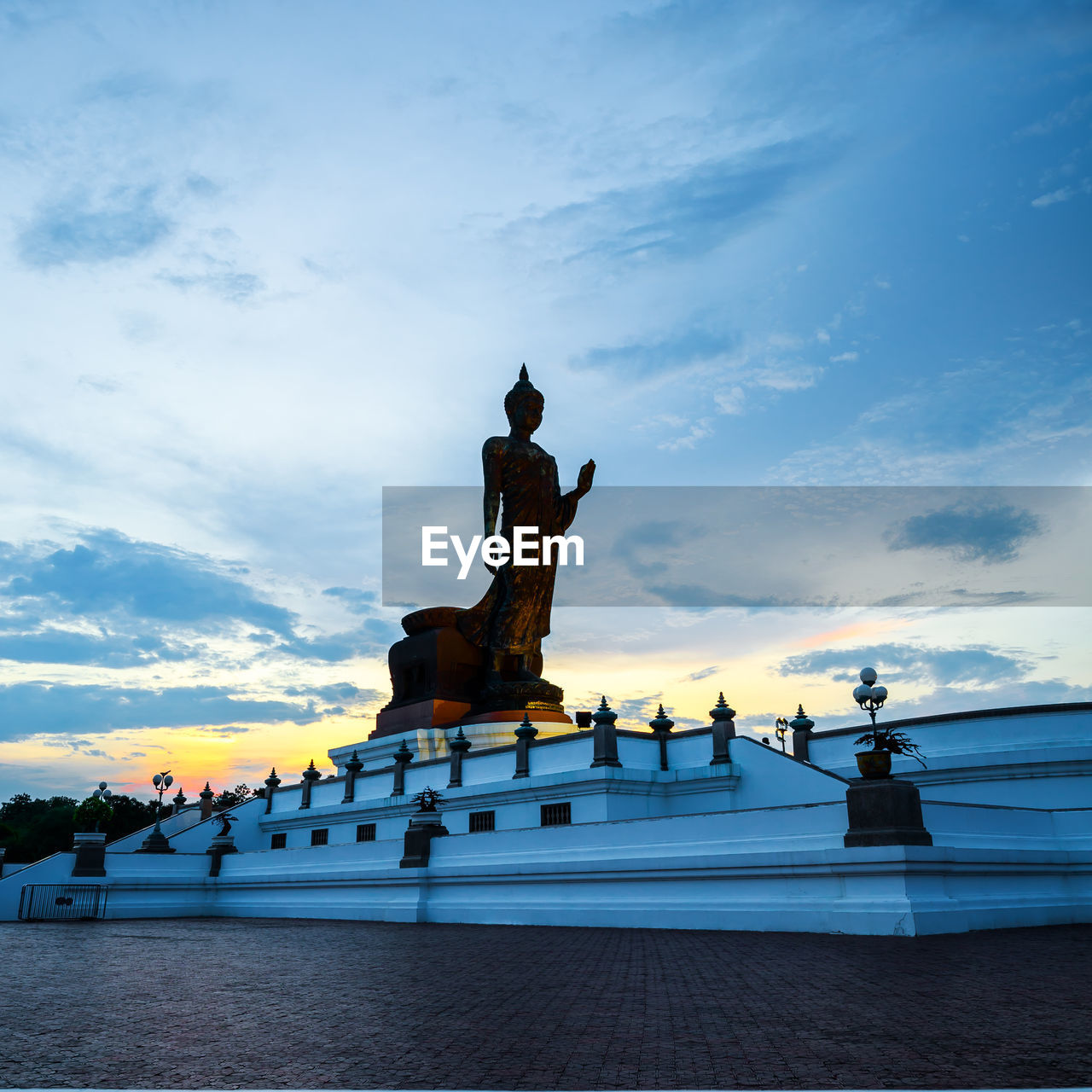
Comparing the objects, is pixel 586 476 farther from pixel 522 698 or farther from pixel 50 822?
pixel 50 822

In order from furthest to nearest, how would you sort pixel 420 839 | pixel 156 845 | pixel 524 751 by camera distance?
pixel 156 845
pixel 524 751
pixel 420 839

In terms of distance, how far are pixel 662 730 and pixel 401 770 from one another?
36.2 feet

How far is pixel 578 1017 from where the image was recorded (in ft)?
26.0

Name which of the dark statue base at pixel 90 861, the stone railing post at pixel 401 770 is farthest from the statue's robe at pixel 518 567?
the dark statue base at pixel 90 861

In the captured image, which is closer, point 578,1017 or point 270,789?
point 578,1017

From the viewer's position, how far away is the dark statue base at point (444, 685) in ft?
127

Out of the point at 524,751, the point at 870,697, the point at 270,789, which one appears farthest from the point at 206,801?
the point at 870,697

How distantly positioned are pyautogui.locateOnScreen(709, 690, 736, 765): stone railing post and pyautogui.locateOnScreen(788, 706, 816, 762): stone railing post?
2.59m

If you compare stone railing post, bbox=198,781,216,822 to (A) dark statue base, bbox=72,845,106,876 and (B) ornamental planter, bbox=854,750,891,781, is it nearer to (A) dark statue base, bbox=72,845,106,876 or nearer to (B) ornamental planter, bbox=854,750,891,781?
(A) dark statue base, bbox=72,845,106,876

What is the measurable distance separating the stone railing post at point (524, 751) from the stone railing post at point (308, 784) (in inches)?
525

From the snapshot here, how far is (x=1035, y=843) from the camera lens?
1958 centimetres

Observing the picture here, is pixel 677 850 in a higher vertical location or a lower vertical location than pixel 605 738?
lower

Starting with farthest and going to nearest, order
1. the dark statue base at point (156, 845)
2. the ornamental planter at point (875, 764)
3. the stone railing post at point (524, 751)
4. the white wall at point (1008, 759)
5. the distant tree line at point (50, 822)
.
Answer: the distant tree line at point (50, 822) → the dark statue base at point (156, 845) → the stone railing post at point (524, 751) → the white wall at point (1008, 759) → the ornamental planter at point (875, 764)

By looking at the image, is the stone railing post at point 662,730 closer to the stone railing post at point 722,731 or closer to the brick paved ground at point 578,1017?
the stone railing post at point 722,731
